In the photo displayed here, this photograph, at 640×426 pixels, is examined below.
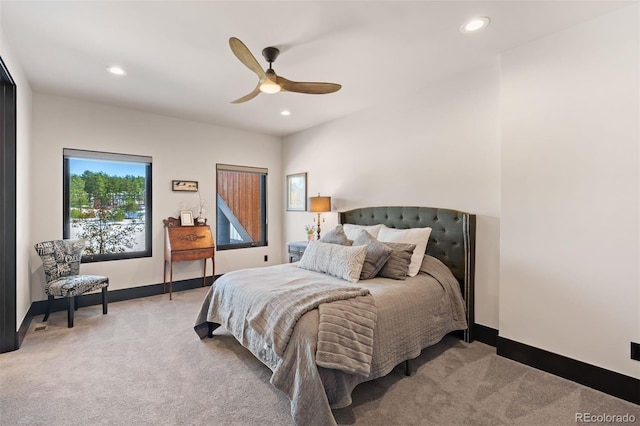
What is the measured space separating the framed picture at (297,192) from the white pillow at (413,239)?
2186 millimetres

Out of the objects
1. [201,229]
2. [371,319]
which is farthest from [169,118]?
[371,319]

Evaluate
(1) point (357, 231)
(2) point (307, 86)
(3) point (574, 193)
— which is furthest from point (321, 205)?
(3) point (574, 193)

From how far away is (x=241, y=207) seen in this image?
5.44 meters

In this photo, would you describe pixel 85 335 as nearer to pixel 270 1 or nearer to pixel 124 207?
pixel 124 207

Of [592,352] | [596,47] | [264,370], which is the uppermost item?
[596,47]

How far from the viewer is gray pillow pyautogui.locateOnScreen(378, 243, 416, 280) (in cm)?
271

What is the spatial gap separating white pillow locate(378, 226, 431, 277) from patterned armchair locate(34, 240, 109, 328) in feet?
10.8

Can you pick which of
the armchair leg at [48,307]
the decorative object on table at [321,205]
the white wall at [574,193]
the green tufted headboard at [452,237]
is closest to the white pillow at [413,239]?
the green tufted headboard at [452,237]

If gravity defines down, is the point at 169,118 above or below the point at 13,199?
above

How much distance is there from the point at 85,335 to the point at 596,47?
16.5 ft

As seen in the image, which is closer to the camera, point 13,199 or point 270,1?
point 270,1

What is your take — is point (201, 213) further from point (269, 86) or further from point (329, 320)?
point (329, 320)

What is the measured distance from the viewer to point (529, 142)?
247 cm

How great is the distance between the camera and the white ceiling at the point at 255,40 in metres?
2.04
